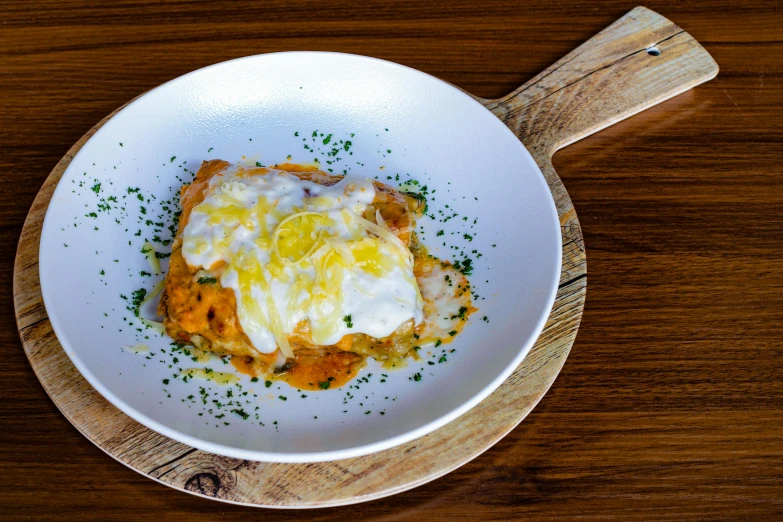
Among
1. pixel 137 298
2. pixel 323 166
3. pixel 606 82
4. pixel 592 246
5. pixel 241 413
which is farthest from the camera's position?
pixel 606 82

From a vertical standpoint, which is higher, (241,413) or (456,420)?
(241,413)

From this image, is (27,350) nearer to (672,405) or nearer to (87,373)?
(87,373)

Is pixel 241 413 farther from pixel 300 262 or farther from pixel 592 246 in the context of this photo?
pixel 592 246

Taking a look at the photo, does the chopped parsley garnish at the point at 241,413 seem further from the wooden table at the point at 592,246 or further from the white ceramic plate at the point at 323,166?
the wooden table at the point at 592,246

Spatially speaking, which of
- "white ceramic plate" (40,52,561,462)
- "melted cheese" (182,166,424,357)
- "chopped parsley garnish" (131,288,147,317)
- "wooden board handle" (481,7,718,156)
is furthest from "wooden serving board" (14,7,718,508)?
"melted cheese" (182,166,424,357)

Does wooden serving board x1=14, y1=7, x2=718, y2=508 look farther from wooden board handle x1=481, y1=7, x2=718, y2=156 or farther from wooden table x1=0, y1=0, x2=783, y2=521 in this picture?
wooden table x1=0, y1=0, x2=783, y2=521

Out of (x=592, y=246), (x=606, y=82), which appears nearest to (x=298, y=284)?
(x=592, y=246)

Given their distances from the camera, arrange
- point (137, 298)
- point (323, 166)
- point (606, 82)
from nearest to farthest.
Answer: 1. point (137, 298)
2. point (323, 166)
3. point (606, 82)
